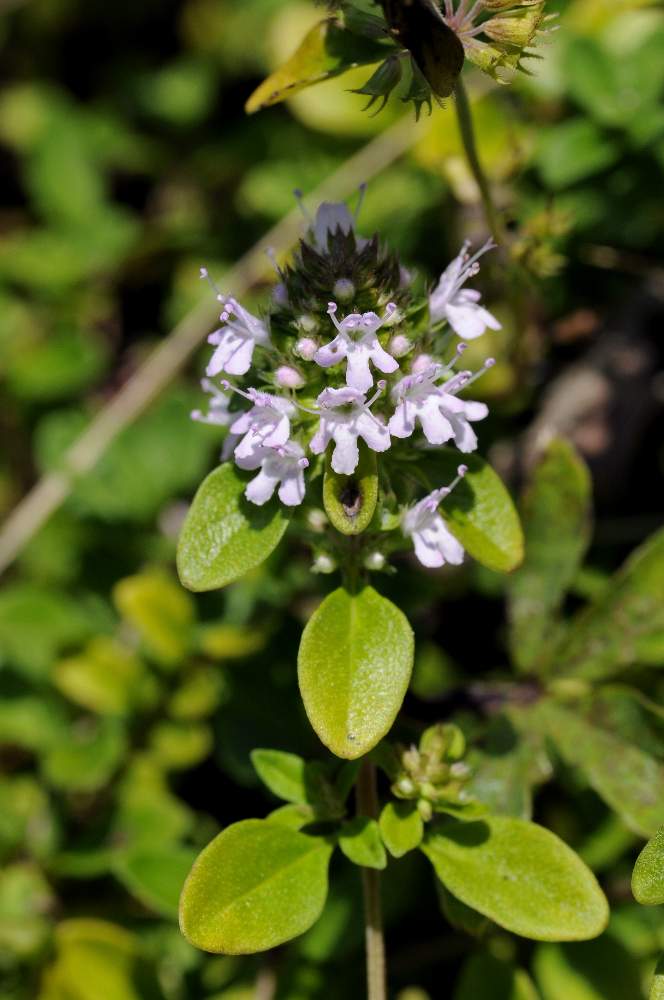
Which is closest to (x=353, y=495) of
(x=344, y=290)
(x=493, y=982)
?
(x=344, y=290)

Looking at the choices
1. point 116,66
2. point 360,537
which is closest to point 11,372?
point 116,66

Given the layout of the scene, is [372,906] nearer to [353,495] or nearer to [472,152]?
[353,495]

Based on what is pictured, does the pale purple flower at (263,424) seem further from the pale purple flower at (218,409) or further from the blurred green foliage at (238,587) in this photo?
the blurred green foliage at (238,587)

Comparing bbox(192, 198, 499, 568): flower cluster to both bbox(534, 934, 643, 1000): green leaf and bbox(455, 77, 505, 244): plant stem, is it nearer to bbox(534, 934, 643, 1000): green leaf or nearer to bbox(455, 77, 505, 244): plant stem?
bbox(455, 77, 505, 244): plant stem

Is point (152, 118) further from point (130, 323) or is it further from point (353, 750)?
point (353, 750)

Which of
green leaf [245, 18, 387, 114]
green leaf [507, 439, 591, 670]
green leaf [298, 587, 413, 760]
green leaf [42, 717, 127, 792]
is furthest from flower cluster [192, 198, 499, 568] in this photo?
green leaf [42, 717, 127, 792]

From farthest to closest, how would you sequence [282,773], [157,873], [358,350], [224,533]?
[157,873], [282,773], [224,533], [358,350]
